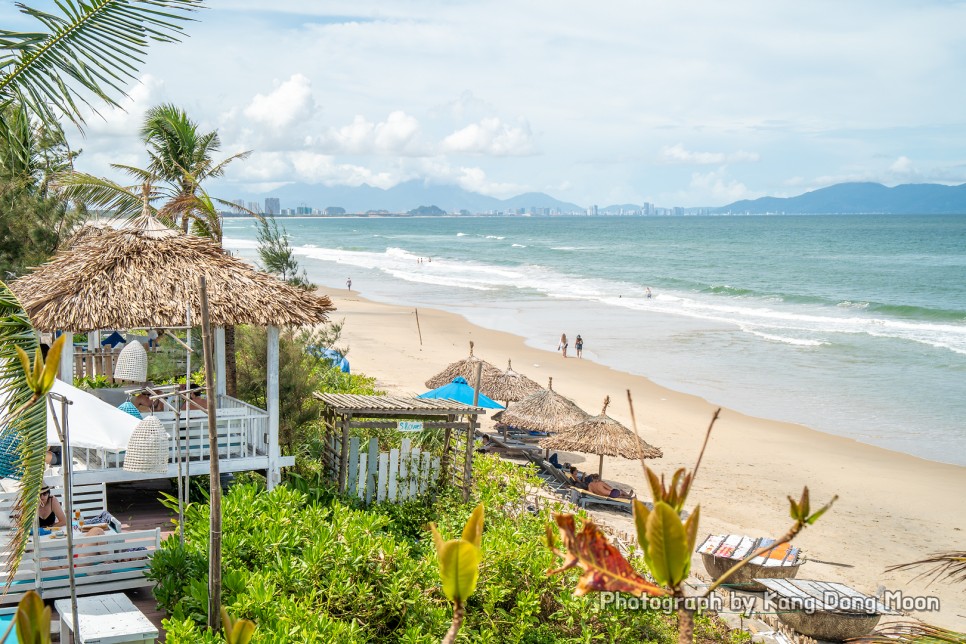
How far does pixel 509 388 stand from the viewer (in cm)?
1870

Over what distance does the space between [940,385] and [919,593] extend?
15.3 meters

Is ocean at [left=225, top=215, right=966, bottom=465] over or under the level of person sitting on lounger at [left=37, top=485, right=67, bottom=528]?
under

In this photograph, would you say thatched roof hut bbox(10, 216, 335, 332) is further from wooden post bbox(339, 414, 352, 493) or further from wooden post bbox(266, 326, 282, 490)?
wooden post bbox(339, 414, 352, 493)

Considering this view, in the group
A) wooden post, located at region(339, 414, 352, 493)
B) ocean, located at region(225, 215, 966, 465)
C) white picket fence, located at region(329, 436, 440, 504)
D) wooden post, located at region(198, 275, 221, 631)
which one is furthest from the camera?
ocean, located at region(225, 215, 966, 465)

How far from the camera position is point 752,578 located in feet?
35.8

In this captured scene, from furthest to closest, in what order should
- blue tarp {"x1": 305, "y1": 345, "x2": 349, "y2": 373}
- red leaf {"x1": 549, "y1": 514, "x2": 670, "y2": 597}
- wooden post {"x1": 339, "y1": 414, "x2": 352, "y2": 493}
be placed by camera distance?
1. blue tarp {"x1": 305, "y1": 345, "x2": 349, "y2": 373}
2. wooden post {"x1": 339, "y1": 414, "x2": 352, "y2": 493}
3. red leaf {"x1": 549, "y1": 514, "x2": 670, "y2": 597}

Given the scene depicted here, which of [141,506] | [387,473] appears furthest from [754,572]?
[141,506]

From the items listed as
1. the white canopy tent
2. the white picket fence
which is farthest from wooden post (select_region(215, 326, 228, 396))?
the white canopy tent

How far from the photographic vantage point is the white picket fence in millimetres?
10164

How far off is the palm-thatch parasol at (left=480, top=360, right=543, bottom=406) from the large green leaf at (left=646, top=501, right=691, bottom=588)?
17.0 m

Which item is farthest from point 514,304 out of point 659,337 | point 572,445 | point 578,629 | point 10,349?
point 10,349

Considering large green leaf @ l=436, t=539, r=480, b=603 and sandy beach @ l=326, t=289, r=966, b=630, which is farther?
sandy beach @ l=326, t=289, r=966, b=630

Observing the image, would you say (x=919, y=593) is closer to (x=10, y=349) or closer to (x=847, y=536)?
(x=847, y=536)

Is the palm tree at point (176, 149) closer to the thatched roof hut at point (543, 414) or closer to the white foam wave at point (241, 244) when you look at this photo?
the thatched roof hut at point (543, 414)
